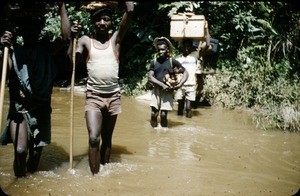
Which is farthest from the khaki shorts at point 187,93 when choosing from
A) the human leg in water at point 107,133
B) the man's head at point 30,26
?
the man's head at point 30,26

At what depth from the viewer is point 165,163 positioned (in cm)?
473

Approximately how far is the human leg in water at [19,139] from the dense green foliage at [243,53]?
15.0 feet

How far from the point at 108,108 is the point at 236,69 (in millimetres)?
6397

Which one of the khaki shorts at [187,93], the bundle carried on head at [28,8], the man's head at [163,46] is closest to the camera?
the bundle carried on head at [28,8]

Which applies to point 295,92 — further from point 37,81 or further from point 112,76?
point 37,81

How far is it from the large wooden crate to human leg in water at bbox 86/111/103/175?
4402 mm

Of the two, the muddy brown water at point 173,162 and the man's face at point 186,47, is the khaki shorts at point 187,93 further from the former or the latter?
the man's face at point 186,47

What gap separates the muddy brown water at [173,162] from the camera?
3.80m

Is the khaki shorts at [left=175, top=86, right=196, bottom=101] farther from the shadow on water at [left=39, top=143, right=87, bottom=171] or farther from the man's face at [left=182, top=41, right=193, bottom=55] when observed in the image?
the shadow on water at [left=39, top=143, right=87, bottom=171]

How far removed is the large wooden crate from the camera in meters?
7.89

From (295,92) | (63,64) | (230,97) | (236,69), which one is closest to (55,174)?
(63,64)

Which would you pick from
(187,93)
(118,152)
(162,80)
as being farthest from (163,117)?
(118,152)

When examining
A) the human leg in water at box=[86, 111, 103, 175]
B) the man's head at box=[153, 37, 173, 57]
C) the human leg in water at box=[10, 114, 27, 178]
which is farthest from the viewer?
the man's head at box=[153, 37, 173, 57]

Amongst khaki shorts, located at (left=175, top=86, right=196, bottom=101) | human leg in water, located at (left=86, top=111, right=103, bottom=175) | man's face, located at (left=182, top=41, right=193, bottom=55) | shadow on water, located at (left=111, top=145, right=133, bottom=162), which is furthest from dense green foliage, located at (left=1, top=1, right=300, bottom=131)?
human leg in water, located at (left=86, top=111, right=103, bottom=175)
